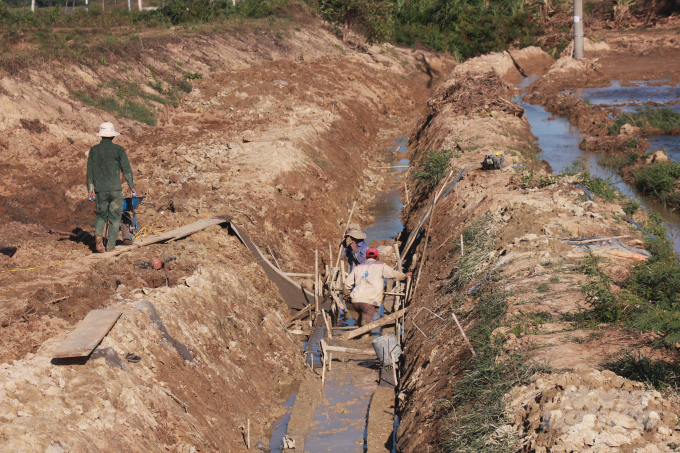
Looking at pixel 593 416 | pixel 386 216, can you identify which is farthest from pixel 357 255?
pixel 593 416

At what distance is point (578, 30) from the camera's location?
40656mm

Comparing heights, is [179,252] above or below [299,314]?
above

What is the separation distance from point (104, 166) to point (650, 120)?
2222 centimetres

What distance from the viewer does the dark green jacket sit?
876cm

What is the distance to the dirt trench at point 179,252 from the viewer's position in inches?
227

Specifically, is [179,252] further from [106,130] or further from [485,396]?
[485,396]

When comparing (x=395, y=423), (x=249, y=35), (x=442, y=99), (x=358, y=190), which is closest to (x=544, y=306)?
(x=395, y=423)

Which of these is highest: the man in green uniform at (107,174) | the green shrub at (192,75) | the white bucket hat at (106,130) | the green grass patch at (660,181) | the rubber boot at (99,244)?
the white bucket hat at (106,130)

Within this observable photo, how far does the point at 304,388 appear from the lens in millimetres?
8672

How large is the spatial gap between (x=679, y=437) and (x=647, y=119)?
2261 cm

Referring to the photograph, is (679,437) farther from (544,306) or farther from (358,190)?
(358,190)

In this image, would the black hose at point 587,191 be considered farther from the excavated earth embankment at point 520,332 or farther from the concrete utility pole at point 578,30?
the concrete utility pole at point 578,30

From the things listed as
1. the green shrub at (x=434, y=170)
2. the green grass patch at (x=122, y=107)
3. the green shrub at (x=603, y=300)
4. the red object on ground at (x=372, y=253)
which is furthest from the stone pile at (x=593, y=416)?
the green grass patch at (x=122, y=107)

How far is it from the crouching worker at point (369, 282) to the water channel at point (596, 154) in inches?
240
